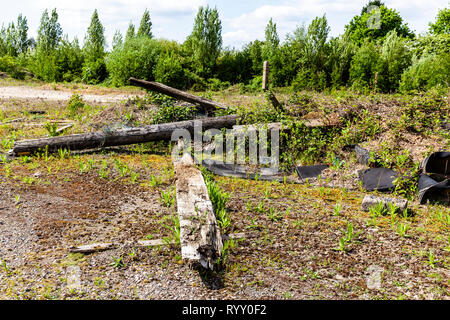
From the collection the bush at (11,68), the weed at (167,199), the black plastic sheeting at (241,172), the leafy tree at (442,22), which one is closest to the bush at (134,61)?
the bush at (11,68)

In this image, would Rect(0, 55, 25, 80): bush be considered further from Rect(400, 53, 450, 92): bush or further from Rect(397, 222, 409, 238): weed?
Rect(397, 222, 409, 238): weed

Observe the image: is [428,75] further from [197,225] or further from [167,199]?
[197,225]

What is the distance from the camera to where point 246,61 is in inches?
715

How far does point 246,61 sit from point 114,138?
12.2 meters

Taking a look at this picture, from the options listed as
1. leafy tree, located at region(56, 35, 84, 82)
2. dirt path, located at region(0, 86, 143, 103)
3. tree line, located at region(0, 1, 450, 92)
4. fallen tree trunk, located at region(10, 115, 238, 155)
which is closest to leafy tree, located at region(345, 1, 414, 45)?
tree line, located at region(0, 1, 450, 92)

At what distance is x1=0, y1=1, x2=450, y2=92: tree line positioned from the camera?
539 inches

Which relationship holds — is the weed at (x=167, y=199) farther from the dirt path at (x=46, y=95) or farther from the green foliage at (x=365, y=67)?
the green foliage at (x=365, y=67)

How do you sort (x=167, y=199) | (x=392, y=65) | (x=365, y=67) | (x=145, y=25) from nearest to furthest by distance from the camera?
(x=167, y=199) < (x=392, y=65) < (x=365, y=67) < (x=145, y=25)

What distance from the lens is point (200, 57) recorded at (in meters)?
17.8

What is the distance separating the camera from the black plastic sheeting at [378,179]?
17.8 ft

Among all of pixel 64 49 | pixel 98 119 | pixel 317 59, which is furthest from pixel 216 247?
pixel 64 49

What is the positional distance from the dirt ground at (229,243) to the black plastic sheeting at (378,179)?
8.2 inches

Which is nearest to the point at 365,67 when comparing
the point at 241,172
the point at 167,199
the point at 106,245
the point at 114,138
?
the point at 241,172
